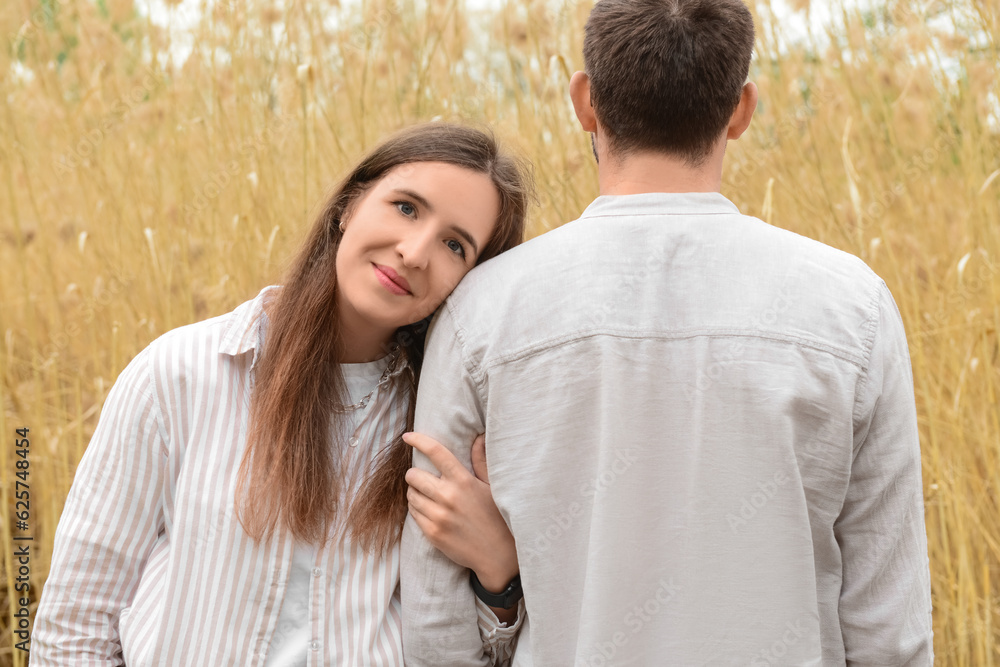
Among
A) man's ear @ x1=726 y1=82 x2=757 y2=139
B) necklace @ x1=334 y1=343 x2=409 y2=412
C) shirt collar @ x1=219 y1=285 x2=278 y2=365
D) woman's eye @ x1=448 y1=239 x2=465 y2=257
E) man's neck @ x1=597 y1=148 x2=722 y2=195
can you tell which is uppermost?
man's ear @ x1=726 y1=82 x2=757 y2=139

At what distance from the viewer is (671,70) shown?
1038 millimetres

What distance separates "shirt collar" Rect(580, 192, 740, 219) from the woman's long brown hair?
0.31 meters

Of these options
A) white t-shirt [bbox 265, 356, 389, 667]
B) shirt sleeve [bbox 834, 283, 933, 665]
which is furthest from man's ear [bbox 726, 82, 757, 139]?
white t-shirt [bbox 265, 356, 389, 667]

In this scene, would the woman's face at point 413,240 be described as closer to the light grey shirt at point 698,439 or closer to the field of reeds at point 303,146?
the light grey shirt at point 698,439

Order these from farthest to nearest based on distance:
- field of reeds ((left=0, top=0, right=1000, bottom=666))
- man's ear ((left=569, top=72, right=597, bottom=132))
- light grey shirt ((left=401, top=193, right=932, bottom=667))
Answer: field of reeds ((left=0, top=0, right=1000, bottom=666)) < man's ear ((left=569, top=72, right=597, bottom=132)) < light grey shirt ((left=401, top=193, right=932, bottom=667))

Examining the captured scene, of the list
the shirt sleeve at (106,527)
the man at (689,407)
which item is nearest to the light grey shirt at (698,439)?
the man at (689,407)

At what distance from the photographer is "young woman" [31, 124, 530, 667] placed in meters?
1.22

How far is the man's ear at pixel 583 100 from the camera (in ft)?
3.72

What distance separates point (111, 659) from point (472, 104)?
189cm

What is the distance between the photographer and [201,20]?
8.66 ft

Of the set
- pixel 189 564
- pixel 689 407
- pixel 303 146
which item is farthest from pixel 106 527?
pixel 303 146

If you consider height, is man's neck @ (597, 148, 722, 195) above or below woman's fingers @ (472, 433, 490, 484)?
above

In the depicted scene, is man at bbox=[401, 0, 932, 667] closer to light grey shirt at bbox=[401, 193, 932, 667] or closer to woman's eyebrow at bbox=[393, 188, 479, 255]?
light grey shirt at bbox=[401, 193, 932, 667]

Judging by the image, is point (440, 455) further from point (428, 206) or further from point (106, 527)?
point (106, 527)
